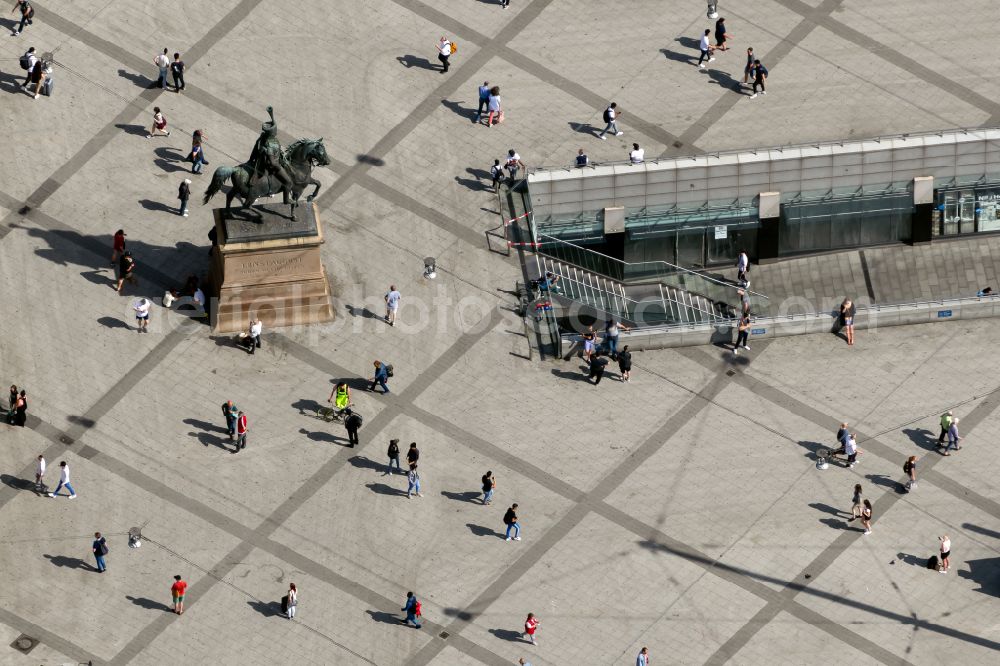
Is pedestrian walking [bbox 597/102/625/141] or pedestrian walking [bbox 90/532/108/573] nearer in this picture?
pedestrian walking [bbox 90/532/108/573]

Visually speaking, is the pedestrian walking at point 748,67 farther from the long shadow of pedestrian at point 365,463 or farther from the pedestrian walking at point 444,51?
the long shadow of pedestrian at point 365,463

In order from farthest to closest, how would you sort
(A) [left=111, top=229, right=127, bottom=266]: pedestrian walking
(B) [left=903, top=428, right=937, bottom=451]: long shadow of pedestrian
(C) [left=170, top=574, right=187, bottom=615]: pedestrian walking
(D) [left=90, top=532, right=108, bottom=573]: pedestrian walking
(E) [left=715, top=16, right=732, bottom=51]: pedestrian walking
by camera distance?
(E) [left=715, top=16, right=732, bottom=51]: pedestrian walking → (A) [left=111, top=229, right=127, bottom=266]: pedestrian walking → (B) [left=903, top=428, right=937, bottom=451]: long shadow of pedestrian → (D) [left=90, top=532, right=108, bottom=573]: pedestrian walking → (C) [left=170, top=574, right=187, bottom=615]: pedestrian walking

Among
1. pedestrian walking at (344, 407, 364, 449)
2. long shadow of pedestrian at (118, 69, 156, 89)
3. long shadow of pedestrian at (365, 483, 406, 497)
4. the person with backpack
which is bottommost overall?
long shadow of pedestrian at (365, 483, 406, 497)

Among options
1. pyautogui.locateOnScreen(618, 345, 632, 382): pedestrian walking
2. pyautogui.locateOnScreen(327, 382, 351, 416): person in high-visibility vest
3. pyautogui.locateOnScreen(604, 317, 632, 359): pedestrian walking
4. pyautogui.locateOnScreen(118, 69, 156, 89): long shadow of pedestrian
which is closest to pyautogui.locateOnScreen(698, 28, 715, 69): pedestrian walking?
pyautogui.locateOnScreen(604, 317, 632, 359): pedestrian walking

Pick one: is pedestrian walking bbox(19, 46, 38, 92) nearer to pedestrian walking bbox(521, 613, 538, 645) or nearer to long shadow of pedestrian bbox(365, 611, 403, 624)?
long shadow of pedestrian bbox(365, 611, 403, 624)

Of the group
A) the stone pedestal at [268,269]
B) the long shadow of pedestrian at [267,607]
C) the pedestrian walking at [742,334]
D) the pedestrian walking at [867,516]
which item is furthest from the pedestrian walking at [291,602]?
the pedestrian walking at [742,334]

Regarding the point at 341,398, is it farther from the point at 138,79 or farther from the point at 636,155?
the point at 138,79

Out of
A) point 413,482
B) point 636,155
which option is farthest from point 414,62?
point 413,482

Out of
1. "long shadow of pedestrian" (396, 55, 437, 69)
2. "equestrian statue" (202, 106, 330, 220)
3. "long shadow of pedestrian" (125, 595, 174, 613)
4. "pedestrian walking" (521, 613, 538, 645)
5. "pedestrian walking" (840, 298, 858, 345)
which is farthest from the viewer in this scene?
"long shadow of pedestrian" (396, 55, 437, 69)
